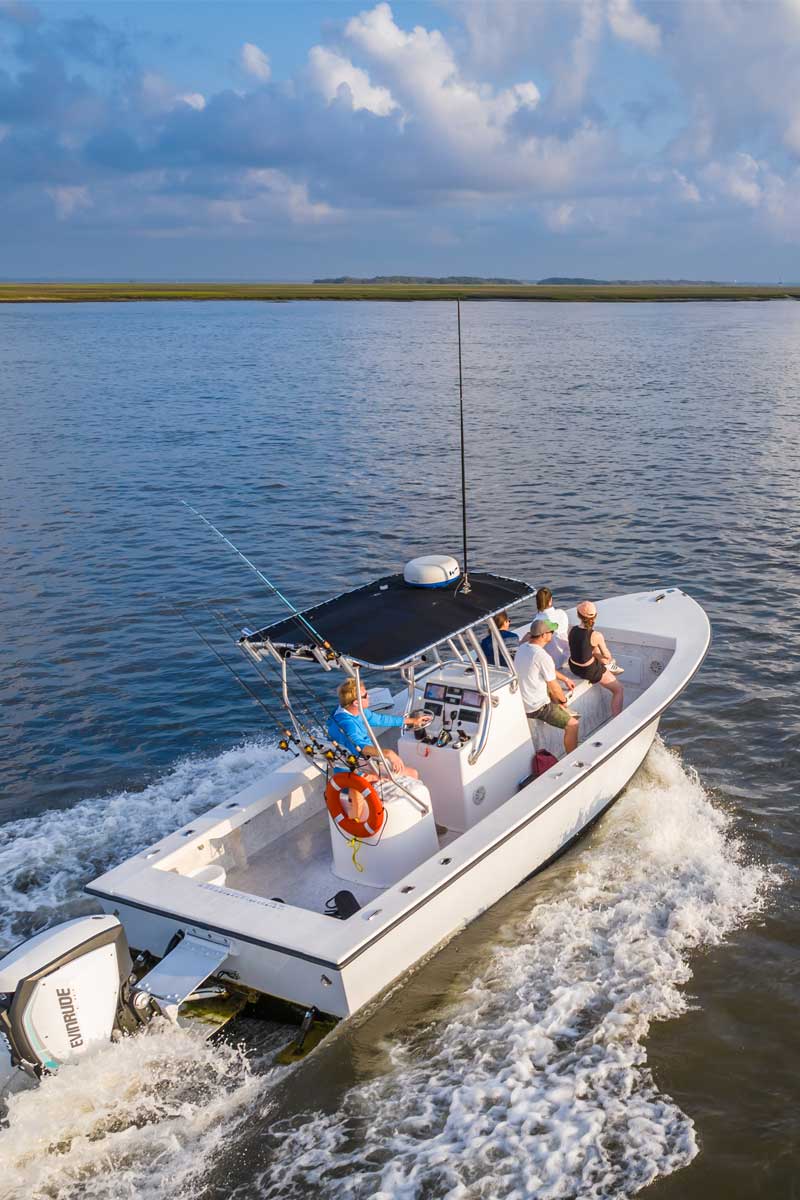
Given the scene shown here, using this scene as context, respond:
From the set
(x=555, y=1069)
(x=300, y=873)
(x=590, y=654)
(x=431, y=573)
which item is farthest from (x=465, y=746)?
(x=555, y=1069)

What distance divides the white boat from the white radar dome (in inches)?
2.9

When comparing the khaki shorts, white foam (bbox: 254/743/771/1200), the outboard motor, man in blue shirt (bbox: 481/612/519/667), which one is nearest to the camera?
the outboard motor

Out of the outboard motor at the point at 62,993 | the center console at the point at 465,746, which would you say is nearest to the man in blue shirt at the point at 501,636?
the center console at the point at 465,746

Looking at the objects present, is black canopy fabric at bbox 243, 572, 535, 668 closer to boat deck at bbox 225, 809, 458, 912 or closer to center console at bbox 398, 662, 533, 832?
center console at bbox 398, 662, 533, 832

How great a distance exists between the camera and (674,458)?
2477 cm

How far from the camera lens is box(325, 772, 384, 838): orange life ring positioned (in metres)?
6.91

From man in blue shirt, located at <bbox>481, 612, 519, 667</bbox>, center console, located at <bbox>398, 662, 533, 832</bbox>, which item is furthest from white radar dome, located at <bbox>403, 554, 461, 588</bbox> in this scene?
center console, located at <bbox>398, 662, 533, 832</bbox>

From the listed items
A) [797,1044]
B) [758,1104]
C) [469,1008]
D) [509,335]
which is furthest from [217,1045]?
[509,335]

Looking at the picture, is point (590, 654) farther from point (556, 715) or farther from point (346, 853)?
point (346, 853)

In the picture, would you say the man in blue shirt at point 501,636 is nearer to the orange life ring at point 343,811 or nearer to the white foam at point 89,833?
the orange life ring at point 343,811

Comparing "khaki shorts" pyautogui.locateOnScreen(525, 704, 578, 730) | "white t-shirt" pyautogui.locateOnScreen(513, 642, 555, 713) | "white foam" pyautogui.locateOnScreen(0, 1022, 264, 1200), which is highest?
"white t-shirt" pyautogui.locateOnScreen(513, 642, 555, 713)

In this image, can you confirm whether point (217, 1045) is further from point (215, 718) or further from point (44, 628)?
point (44, 628)

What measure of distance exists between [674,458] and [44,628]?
16384mm

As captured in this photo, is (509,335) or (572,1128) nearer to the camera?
(572,1128)
